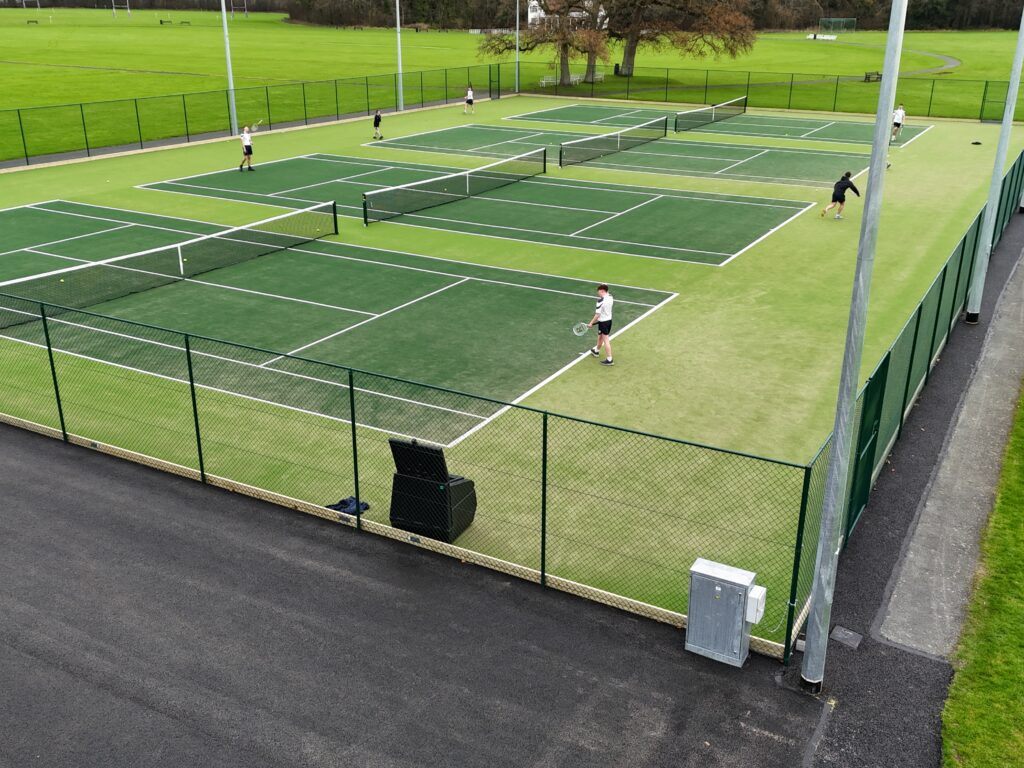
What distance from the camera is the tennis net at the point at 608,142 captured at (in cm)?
4125

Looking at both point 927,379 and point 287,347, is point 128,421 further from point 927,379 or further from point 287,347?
point 927,379

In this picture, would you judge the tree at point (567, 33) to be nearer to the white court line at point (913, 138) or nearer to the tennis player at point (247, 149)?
the white court line at point (913, 138)

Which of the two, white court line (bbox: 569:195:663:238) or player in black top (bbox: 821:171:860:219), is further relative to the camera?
player in black top (bbox: 821:171:860:219)

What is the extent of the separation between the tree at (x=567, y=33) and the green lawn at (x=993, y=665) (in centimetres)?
5636

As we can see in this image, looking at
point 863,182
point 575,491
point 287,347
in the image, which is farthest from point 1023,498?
point 863,182

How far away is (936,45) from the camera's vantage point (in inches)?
4796

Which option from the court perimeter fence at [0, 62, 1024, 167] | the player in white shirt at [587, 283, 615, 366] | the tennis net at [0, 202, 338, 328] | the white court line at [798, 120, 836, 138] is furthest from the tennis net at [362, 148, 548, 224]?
the court perimeter fence at [0, 62, 1024, 167]

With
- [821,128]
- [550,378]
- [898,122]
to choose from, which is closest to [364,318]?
[550,378]

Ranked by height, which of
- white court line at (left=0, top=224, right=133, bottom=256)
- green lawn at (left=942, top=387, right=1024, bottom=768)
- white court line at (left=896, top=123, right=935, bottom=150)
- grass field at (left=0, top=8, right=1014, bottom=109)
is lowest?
green lawn at (left=942, top=387, right=1024, bottom=768)

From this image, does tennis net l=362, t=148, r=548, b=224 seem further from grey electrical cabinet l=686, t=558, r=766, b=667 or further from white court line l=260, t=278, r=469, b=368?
grey electrical cabinet l=686, t=558, r=766, b=667

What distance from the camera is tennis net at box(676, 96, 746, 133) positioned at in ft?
172

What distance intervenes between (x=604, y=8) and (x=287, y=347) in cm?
5611

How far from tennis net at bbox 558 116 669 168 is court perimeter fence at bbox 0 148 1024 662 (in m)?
22.7

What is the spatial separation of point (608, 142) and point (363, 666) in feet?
124
